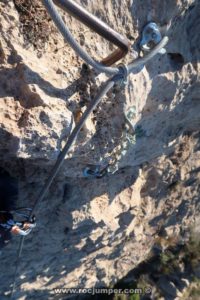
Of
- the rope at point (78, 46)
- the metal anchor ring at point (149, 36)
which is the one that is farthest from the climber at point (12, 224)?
the metal anchor ring at point (149, 36)

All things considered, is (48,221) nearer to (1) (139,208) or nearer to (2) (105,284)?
(1) (139,208)

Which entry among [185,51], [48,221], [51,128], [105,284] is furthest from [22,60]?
[105,284]

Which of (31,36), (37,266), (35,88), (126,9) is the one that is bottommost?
(37,266)

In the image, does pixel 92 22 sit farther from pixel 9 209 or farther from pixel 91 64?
pixel 9 209

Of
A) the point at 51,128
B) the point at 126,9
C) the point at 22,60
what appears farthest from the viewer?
the point at 126,9

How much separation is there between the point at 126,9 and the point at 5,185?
1966 millimetres

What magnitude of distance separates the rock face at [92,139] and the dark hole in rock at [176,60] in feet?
0.04

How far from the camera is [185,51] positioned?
14.1 feet

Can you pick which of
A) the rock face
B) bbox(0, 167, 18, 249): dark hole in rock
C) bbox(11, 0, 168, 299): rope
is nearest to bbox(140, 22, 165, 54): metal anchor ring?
the rock face

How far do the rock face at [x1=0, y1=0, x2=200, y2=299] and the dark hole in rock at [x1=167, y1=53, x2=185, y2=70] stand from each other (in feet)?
0.04

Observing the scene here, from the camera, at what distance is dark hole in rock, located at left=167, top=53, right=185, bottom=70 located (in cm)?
424

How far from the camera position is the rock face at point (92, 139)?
9.74ft

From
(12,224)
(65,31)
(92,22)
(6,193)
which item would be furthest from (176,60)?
(12,224)

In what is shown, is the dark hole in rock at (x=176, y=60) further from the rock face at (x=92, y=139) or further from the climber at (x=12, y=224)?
the climber at (x=12, y=224)
